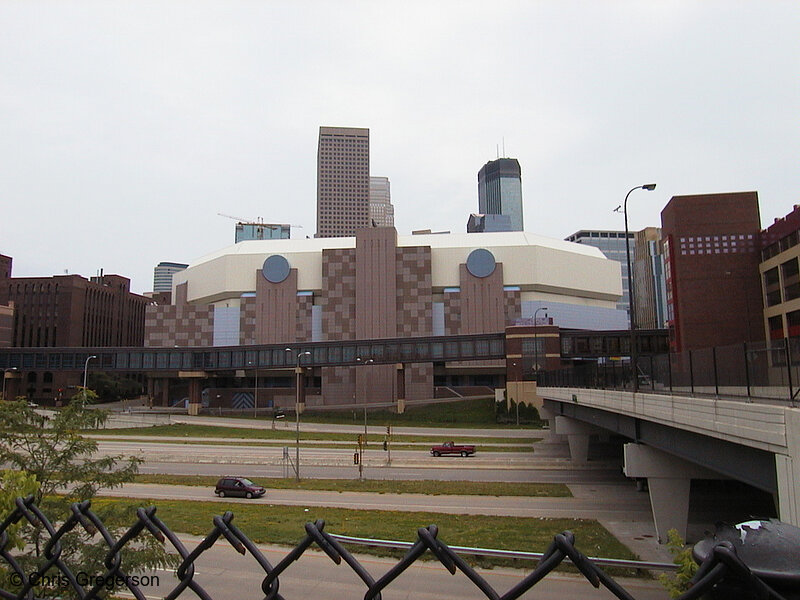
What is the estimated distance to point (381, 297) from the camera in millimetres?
105875

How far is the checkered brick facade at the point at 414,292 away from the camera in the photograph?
105 m

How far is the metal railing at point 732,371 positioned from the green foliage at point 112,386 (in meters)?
99.3

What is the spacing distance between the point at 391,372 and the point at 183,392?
47056 millimetres

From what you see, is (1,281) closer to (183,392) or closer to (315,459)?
(183,392)

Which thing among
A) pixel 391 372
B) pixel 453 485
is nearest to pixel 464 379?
pixel 391 372

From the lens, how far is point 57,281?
147125mm

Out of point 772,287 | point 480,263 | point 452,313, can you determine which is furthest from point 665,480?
point 480,263

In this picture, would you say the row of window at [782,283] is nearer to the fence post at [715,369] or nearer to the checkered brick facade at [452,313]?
the checkered brick facade at [452,313]

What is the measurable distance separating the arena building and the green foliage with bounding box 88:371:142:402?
438 inches

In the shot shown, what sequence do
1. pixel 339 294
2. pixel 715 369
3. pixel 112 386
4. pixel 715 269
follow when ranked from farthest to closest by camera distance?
1. pixel 112 386
2. pixel 339 294
3. pixel 715 269
4. pixel 715 369

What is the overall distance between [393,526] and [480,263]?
3366 inches

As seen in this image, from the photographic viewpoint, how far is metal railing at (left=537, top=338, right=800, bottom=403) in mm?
12398

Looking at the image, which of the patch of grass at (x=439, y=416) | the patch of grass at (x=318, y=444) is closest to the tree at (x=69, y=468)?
the patch of grass at (x=318, y=444)

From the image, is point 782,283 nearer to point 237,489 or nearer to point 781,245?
point 781,245
